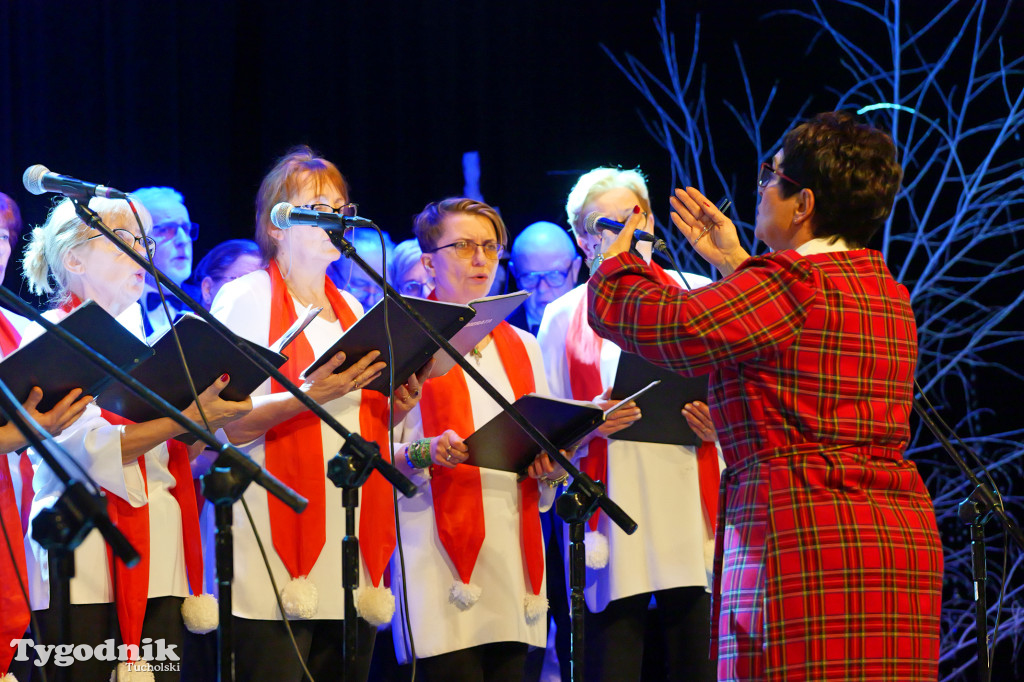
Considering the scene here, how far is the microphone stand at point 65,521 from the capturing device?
53.1 inches

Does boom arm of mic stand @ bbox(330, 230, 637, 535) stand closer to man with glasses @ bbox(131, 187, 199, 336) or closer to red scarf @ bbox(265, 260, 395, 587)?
red scarf @ bbox(265, 260, 395, 587)

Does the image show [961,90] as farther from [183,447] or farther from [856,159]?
[183,447]

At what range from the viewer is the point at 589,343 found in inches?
127

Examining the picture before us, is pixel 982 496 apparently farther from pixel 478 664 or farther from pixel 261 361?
pixel 261 361

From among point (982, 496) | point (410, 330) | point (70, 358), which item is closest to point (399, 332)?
point (410, 330)

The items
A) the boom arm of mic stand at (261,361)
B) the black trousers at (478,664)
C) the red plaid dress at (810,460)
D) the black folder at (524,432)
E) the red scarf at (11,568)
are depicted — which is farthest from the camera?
Answer: the black trousers at (478,664)

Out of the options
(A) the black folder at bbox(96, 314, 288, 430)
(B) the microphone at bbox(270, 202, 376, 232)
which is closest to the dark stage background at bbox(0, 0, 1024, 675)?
(A) the black folder at bbox(96, 314, 288, 430)

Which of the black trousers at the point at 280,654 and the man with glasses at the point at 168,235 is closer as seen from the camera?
the black trousers at the point at 280,654

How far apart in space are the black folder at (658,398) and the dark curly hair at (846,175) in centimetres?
83

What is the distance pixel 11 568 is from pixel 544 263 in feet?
7.26

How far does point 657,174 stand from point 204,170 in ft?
7.31

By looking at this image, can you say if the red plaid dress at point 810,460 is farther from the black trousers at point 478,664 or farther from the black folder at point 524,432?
the black trousers at point 478,664

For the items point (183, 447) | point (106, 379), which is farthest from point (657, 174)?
point (106, 379)

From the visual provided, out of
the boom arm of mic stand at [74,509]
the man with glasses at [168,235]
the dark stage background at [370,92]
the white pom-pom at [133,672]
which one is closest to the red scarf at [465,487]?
the white pom-pom at [133,672]
